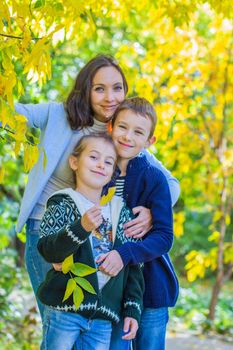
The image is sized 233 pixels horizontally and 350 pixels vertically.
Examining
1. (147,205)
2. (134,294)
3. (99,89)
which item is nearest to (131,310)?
(134,294)

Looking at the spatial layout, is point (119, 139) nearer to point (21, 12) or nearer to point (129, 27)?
point (21, 12)

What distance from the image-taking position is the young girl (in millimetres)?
2289

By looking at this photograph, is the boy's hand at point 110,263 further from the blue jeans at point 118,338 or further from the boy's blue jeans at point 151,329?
the boy's blue jeans at point 151,329

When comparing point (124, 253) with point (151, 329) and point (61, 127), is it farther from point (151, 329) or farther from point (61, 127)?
point (61, 127)

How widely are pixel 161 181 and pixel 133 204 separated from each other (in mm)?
135

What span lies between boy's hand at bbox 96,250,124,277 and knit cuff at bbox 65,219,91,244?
0.57 feet

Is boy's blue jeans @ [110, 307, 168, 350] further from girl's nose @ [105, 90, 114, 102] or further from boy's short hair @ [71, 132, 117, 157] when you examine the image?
girl's nose @ [105, 90, 114, 102]

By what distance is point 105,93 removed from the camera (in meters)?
2.70

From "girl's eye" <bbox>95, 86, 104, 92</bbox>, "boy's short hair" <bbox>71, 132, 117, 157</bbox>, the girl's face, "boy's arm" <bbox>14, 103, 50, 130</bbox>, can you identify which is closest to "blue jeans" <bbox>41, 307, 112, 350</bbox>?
the girl's face

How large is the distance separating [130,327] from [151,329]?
209mm

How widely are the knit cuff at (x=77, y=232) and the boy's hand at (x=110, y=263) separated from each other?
0.57ft

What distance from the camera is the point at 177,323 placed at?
23.2 feet

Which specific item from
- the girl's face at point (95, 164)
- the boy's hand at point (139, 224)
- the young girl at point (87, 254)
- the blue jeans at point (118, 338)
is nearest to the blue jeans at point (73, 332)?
the young girl at point (87, 254)

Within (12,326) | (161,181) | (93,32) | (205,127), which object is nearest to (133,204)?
(161,181)
